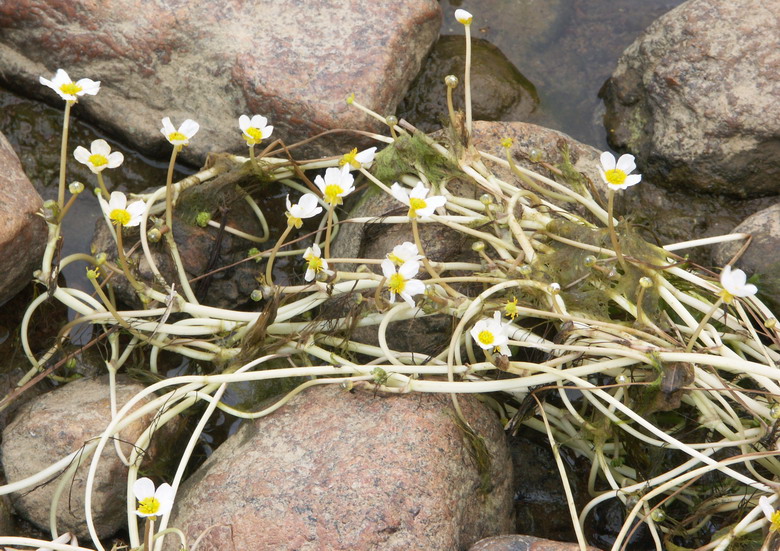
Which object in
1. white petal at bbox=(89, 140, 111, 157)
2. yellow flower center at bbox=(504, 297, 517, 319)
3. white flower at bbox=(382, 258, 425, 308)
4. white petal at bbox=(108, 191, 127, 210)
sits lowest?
yellow flower center at bbox=(504, 297, 517, 319)

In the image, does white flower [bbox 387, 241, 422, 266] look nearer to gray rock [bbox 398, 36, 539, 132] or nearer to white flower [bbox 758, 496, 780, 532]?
white flower [bbox 758, 496, 780, 532]

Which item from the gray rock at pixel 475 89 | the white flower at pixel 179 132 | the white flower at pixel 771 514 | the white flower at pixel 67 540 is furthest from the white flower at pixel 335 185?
the white flower at pixel 771 514

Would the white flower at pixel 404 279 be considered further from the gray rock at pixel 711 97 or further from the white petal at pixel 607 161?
the gray rock at pixel 711 97

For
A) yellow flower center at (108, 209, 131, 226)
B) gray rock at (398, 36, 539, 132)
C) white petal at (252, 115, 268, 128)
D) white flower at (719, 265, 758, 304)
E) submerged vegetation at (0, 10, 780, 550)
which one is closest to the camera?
white flower at (719, 265, 758, 304)

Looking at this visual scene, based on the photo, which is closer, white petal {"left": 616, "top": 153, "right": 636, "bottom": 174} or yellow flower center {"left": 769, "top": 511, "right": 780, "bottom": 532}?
yellow flower center {"left": 769, "top": 511, "right": 780, "bottom": 532}

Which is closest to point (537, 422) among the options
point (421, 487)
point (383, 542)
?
point (421, 487)

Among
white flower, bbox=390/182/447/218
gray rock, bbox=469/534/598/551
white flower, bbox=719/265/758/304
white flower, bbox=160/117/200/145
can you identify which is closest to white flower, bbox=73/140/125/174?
white flower, bbox=160/117/200/145

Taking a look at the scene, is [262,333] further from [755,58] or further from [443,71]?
[755,58]
